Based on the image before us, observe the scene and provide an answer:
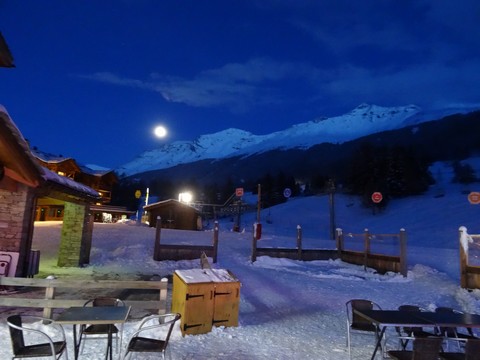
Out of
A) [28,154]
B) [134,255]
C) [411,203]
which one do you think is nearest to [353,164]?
[411,203]

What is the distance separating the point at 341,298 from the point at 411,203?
122 feet

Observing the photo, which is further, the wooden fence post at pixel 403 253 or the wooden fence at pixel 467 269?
the wooden fence post at pixel 403 253

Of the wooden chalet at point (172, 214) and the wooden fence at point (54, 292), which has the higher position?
the wooden chalet at point (172, 214)

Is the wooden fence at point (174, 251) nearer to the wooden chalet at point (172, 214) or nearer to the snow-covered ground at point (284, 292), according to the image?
the snow-covered ground at point (284, 292)

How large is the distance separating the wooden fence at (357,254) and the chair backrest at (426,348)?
1043 centimetres

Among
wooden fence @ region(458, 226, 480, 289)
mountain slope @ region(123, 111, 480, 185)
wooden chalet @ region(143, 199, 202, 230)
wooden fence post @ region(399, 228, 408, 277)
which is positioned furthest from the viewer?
mountain slope @ region(123, 111, 480, 185)

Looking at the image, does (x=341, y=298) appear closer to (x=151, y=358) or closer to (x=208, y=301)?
(x=208, y=301)

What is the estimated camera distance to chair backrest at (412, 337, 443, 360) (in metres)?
3.96

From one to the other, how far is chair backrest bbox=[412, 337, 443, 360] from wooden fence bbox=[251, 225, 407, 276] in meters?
10.4

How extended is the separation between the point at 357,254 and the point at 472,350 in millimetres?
13694

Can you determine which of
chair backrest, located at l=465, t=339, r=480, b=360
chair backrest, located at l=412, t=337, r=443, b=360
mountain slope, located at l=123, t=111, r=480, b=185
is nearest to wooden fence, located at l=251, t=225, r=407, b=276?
chair backrest, located at l=465, t=339, r=480, b=360

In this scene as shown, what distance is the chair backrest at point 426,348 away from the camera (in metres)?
3.96

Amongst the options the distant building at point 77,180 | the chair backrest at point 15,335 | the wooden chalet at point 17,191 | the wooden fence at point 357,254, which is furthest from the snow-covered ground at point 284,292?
the distant building at point 77,180

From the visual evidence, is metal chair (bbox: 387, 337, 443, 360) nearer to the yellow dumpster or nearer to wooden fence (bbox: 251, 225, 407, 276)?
the yellow dumpster
